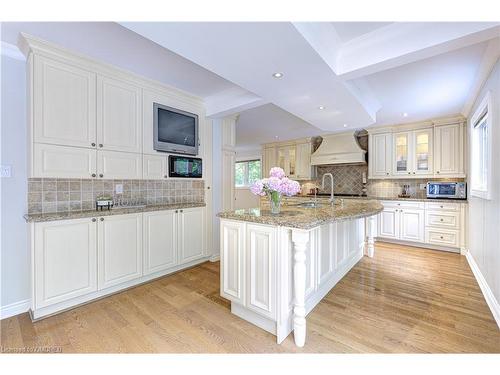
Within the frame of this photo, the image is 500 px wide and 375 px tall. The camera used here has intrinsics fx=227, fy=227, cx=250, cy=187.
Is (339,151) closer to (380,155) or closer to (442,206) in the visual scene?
(380,155)

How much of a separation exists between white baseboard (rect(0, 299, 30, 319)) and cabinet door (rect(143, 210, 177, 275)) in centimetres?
96

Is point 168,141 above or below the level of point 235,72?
below

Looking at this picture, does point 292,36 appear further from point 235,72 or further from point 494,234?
point 494,234

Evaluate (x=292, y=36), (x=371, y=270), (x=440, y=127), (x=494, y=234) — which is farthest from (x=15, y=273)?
(x=440, y=127)

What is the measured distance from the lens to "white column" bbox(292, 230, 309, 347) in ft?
4.97

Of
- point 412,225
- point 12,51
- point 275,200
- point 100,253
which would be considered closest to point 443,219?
point 412,225

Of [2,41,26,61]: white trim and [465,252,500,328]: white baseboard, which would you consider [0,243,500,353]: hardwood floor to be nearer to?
[465,252,500,328]: white baseboard

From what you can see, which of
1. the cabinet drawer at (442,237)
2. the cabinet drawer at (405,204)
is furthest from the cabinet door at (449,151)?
the cabinet drawer at (442,237)

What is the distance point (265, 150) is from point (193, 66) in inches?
168

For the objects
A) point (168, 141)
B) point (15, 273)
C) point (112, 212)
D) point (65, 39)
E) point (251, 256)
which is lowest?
point (15, 273)

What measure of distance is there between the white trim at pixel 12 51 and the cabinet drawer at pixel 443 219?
18.5 ft

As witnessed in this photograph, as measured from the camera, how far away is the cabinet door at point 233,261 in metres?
1.82

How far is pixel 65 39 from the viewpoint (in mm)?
1871

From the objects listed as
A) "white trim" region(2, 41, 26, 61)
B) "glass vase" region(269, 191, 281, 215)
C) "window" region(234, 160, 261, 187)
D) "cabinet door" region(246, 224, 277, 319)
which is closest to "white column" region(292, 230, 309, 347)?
"cabinet door" region(246, 224, 277, 319)
